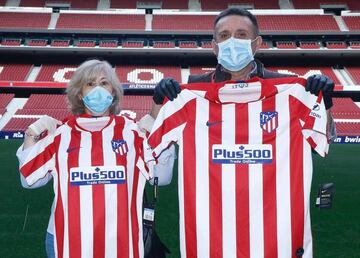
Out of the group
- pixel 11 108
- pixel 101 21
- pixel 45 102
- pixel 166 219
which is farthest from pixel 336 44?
pixel 166 219

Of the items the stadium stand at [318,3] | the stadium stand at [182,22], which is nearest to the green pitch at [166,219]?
the stadium stand at [182,22]

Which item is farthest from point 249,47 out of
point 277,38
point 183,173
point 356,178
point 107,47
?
point 277,38

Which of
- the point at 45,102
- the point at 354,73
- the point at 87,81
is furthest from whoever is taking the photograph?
the point at 354,73

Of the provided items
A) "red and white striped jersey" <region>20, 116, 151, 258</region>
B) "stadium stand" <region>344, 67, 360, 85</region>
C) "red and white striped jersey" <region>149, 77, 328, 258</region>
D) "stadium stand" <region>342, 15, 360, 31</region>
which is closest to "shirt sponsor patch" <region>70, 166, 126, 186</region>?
"red and white striped jersey" <region>20, 116, 151, 258</region>

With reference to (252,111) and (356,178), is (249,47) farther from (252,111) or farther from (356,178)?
(356,178)

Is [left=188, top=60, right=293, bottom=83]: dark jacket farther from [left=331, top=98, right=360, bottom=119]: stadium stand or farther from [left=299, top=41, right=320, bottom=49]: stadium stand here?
[left=299, top=41, right=320, bottom=49]: stadium stand

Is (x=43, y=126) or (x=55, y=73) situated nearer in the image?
(x=43, y=126)

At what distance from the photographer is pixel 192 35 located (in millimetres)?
25500

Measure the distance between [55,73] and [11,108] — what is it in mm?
3937

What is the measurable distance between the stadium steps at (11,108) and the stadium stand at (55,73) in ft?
6.19

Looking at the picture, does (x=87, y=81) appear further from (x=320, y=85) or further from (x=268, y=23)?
(x=268, y=23)

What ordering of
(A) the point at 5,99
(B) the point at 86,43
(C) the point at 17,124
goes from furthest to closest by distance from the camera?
(B) the point at 86,43 → (A) the point at 5,99 → (C) the point at 17,124

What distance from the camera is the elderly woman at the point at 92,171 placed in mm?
2523

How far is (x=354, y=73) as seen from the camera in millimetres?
25016
